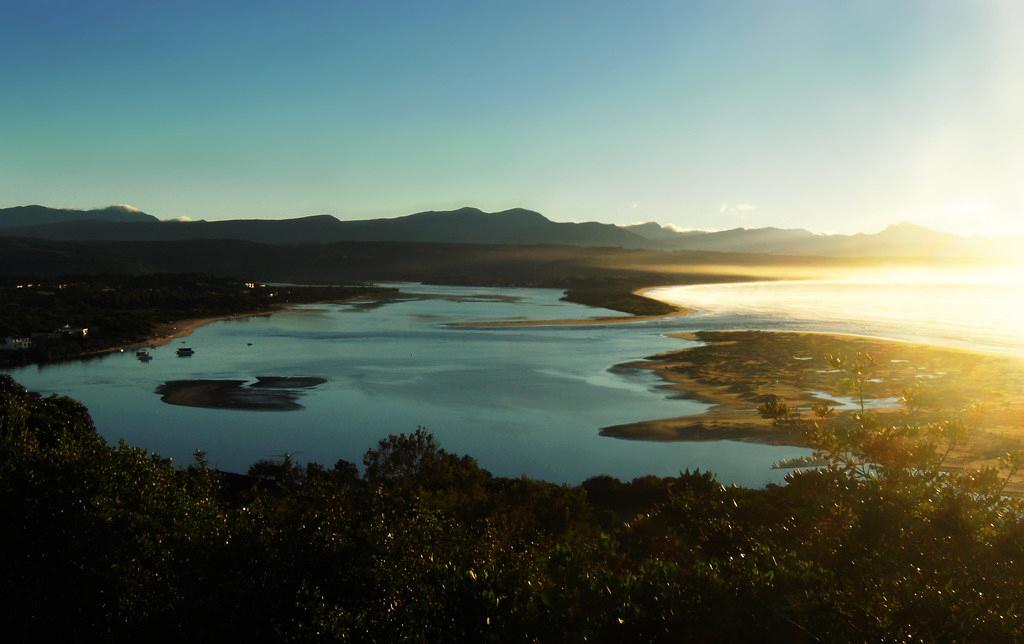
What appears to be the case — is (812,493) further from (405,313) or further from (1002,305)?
(1002,305)

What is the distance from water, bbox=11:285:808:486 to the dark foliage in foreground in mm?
13030

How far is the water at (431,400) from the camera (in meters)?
23.7

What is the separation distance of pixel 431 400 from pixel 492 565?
26.5 m

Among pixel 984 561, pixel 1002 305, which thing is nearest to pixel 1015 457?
pixel 984 561

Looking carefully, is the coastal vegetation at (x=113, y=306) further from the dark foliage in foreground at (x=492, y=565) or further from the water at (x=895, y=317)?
the water at (x=895, y=317)

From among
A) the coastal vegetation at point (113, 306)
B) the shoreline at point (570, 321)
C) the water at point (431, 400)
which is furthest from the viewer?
the shoreline at point (570, 321)

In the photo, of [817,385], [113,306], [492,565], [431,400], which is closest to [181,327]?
[113,306]

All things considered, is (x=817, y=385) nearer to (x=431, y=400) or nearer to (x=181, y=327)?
(x=431, y=400)

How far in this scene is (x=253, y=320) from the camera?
7456 centimetres

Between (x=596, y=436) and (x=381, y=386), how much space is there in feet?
42.9

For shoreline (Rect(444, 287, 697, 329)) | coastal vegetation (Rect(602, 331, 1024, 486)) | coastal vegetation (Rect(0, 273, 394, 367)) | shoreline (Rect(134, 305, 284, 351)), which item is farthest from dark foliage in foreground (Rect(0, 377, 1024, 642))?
shoreline (Rect(444, 287, 697, 329))

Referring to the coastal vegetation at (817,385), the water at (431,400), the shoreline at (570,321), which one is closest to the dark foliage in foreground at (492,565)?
the coastal vegetation at (817,385)

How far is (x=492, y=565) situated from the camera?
6.65 meters

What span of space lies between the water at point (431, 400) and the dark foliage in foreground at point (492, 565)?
42.8 feet
